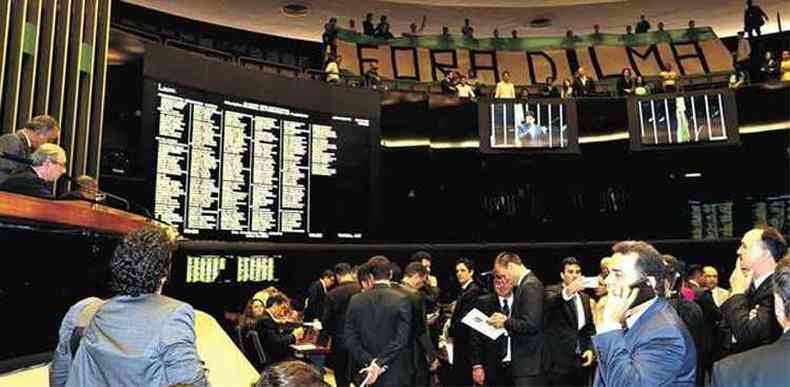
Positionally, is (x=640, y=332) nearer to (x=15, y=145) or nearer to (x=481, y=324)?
(x=481, y=324)

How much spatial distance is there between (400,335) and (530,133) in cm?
635

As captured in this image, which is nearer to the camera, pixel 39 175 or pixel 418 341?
pixel 39 175

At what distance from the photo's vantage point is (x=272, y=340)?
5.34 meters

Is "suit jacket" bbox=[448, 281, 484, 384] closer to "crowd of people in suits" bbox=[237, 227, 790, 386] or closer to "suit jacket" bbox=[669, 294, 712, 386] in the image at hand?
"crowd of people in suits" bbox=[237, 227, 790, 386]

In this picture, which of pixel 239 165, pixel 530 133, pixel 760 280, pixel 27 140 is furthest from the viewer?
pixel 530 133

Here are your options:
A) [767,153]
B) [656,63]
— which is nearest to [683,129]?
[767,153]

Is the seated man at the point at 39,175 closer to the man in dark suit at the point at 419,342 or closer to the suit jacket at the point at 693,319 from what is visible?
the man in dark suit at the point at 419,342

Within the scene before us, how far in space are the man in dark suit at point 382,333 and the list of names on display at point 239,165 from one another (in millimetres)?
3378

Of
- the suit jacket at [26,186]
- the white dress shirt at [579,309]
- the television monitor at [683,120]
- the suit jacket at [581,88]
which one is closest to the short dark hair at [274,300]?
the white dress shirt at [579,309]

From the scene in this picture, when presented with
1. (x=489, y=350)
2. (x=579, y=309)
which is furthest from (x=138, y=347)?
(x=579, y=309)

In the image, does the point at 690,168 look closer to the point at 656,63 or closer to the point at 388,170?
the point at 656,63

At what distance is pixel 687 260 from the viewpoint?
10242 mm

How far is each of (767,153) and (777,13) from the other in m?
4.43

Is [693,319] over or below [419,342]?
over
